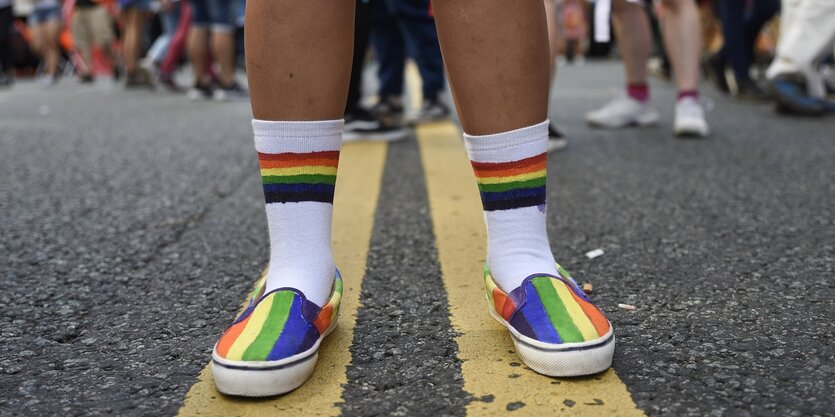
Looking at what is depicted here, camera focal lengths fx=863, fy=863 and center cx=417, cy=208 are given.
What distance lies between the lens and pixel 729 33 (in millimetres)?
5520

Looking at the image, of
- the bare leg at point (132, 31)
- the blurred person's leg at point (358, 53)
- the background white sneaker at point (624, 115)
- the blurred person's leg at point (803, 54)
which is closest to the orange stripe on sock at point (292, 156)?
the blurred person's leg at point (358, 53)

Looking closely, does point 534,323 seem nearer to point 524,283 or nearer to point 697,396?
point 524,283

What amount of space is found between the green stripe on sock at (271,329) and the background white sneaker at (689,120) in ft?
9.54

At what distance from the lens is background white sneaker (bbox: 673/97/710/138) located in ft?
12.7

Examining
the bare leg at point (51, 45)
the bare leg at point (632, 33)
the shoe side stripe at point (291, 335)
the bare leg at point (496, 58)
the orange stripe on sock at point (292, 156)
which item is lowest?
the bare leg at point (51, 45)

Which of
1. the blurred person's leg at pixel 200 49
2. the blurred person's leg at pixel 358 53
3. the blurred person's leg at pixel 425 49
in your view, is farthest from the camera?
the blurred person's leg at pixel 200 49

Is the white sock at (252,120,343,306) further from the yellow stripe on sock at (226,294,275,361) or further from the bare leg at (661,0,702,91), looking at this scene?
the bare leg at (661,0,702,91)

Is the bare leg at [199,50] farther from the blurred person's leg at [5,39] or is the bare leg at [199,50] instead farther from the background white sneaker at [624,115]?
the blurred person's leg at [5,39]

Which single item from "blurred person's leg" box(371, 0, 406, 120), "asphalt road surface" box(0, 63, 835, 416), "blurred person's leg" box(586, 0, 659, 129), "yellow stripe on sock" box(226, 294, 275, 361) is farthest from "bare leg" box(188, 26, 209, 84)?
"yellow stripe on sock" box(226, 294, 275, 361)

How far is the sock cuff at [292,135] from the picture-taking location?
1355 mm

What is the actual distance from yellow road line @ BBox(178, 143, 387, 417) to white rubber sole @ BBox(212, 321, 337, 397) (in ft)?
0.05

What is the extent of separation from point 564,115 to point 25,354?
13.3 ft

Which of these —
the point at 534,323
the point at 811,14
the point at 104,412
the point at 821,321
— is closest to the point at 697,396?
the point at 534,323

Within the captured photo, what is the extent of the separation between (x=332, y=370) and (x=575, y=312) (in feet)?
1.27
